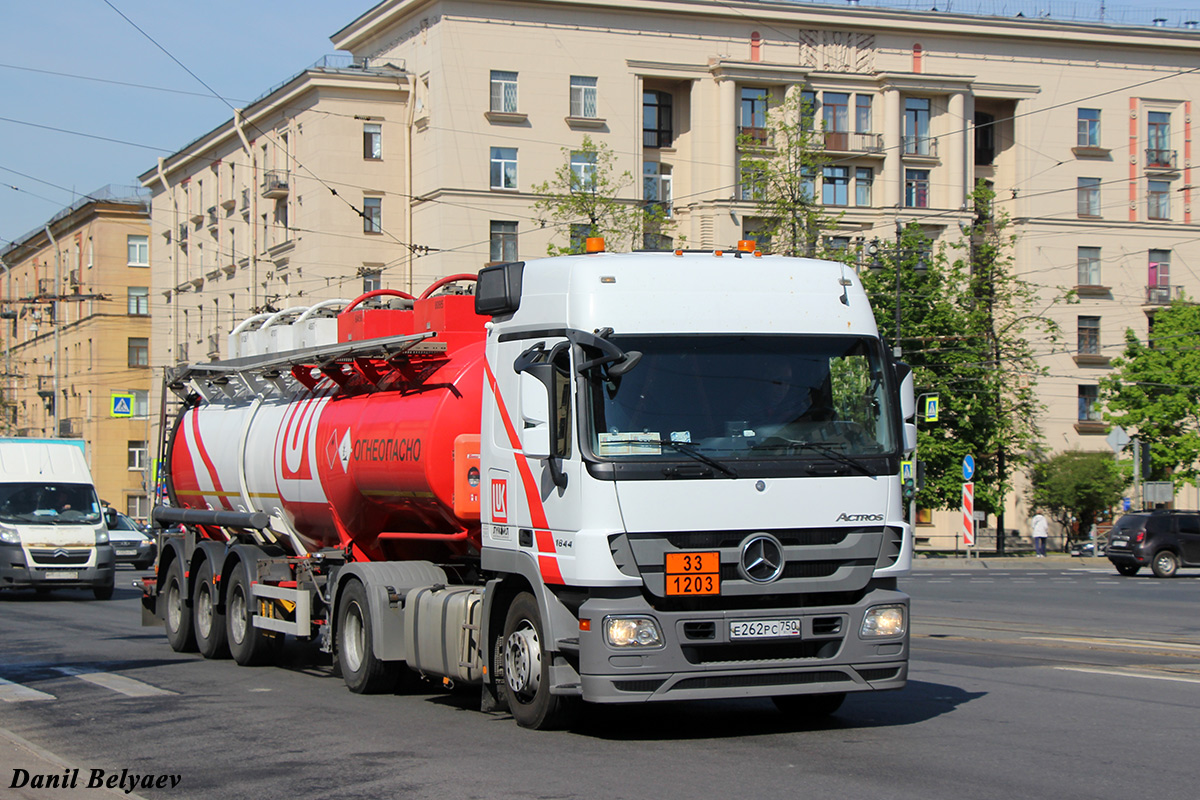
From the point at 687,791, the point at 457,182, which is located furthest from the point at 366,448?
the point at 457,182

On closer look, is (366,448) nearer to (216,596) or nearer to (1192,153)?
(216,596)

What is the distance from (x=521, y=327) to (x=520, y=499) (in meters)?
1.23

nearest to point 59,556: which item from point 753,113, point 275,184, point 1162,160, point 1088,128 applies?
point 275,184

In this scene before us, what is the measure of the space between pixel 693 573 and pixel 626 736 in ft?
4.66

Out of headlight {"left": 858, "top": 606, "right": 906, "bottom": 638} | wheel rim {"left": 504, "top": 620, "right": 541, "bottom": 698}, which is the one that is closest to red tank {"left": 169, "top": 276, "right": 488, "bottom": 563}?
wheel rim {"left": 504, "top": 620, "right": 541, "bottom": 698}

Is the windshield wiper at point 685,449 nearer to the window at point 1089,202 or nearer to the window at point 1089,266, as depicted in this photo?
the window at point 1089,266

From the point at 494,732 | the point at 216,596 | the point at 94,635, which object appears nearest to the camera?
the point at 494,732

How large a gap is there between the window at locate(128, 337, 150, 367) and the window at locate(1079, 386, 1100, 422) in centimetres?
4897

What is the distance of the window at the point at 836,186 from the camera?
6159 centimetres

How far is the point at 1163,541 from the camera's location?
37.1 metres

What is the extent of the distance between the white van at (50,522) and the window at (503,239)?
98.9 feet

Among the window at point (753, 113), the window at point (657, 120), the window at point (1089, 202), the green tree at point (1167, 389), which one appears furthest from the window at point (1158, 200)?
the window at point (657, 120)

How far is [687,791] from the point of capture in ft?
26.5

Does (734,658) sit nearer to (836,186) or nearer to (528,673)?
(528,673)
